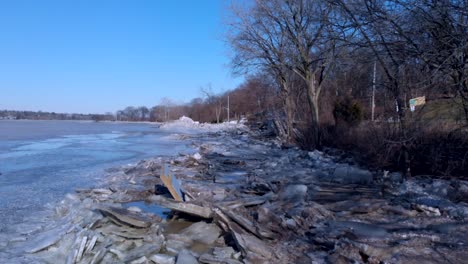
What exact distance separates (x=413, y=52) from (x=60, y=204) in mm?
8438

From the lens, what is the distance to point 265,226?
6086mm

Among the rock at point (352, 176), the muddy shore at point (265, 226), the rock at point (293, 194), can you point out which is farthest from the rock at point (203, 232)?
the rock at point (352, 176)

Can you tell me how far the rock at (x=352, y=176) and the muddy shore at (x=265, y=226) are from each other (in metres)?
0.44

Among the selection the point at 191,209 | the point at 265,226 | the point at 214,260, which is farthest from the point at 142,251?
the point at 265,226

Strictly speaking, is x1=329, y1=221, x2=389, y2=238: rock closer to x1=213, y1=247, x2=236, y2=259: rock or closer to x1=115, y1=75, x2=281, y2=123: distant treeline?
x1=213, y1=247, x2=236, y2=259: rock

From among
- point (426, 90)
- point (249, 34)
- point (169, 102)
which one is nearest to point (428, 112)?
point (426, 90)

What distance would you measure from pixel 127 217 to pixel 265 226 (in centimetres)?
226

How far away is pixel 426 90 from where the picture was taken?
940 cm

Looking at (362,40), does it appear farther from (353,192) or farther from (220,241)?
(220,241)

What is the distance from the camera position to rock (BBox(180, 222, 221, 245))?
580 centimetres

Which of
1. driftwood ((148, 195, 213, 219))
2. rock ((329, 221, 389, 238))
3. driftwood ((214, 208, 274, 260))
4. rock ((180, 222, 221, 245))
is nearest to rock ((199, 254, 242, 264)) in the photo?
driftwood ((214, 208, 274, 260))

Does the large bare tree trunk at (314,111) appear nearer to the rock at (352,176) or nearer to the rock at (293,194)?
the rock at (352,176)

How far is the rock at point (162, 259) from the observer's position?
5.01 metres

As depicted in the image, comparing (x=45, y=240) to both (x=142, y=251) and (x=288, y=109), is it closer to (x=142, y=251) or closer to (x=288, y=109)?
(x=142, y=251)
